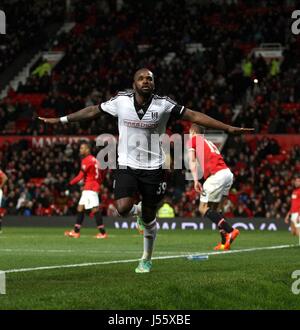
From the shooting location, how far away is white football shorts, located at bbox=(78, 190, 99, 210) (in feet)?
80.8

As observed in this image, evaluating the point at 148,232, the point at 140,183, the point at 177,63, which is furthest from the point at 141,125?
the point at 177,63

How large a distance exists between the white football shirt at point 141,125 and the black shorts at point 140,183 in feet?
0.27

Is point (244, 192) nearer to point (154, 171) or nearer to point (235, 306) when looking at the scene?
point (154, 171)

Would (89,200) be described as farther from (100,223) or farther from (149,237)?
(149,237)

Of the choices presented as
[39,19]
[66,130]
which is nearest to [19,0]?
[39,19]

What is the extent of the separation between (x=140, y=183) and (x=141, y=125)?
2.68ft

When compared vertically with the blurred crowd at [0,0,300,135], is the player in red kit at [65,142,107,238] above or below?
below

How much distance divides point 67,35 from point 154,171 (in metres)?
36.3

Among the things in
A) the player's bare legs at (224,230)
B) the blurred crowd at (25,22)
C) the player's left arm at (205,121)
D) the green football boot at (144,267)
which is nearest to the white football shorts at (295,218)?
the player's bare legs at (224,230)

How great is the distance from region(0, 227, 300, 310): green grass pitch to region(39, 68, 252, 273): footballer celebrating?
106 centimetres

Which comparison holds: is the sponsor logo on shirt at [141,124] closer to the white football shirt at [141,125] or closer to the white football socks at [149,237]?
the white football shirt at [141,125]

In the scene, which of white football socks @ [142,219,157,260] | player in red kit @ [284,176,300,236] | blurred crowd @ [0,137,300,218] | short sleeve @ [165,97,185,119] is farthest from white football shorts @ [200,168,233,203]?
blurred crowd @ [0,137,300,218]

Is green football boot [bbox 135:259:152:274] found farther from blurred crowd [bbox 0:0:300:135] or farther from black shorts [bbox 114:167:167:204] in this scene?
blurred crowd [bbox 0:0:300:135]

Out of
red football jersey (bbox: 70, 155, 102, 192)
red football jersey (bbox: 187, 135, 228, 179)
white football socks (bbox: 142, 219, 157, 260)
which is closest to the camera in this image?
white football socks (bbox: 142, 219, 157, 260)
